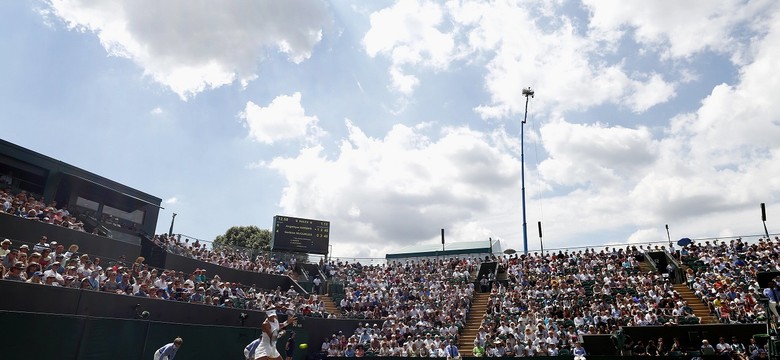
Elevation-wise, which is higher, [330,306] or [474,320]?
[330,306]

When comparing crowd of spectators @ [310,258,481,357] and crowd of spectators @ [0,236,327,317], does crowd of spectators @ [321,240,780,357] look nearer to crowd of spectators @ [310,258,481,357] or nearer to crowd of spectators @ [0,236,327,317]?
crowd of spectators @ [310,258,481,357]

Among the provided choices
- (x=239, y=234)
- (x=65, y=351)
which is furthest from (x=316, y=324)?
(x=239, y=234)

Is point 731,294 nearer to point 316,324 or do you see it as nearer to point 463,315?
point 463,315

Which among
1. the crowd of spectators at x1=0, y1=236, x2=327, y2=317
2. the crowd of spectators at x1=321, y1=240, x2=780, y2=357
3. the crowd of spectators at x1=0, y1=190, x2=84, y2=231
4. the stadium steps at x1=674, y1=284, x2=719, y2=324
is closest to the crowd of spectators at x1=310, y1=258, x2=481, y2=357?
the crowd of spectators at x1=321, y1=240, x2=780, y2=357

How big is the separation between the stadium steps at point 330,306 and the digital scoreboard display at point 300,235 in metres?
5.80

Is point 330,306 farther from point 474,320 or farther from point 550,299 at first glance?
point 550,299

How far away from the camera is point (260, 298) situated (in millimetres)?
24969

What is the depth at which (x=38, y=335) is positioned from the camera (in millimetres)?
12484

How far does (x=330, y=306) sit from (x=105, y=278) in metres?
17.3

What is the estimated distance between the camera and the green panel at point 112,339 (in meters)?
13.8

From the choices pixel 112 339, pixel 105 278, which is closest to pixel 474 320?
pixel 105 278

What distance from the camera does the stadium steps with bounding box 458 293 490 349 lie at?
26.3 m

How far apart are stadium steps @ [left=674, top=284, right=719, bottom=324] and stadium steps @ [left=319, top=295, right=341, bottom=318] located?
1889 cm

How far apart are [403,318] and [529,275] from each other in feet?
27.7
